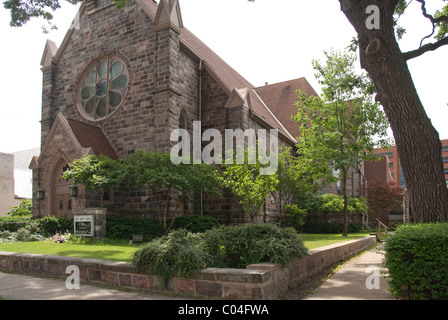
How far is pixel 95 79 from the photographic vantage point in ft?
65.4

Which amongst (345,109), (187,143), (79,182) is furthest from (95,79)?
(345,109)

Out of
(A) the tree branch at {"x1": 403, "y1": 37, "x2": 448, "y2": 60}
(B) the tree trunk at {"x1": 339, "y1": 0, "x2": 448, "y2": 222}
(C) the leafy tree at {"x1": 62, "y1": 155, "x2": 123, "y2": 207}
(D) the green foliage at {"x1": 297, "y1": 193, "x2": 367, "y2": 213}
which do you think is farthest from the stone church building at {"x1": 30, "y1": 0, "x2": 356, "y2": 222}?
(A) the tree branch at {"x1": 403, "y1": 37, "x2": 448, "y2": 60}

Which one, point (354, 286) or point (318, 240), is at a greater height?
point (354, 286)

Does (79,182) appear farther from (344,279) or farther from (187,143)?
(344,279)

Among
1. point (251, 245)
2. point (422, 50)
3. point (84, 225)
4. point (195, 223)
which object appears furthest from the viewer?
point (195, 223)

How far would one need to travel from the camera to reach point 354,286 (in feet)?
24.0

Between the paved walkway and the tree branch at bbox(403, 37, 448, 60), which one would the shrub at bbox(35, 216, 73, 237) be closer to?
the paved walkway

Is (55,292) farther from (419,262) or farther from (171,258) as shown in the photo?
(419,262)

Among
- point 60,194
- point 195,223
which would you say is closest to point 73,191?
point 60,194

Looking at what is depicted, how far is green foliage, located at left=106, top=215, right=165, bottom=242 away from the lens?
1386cm

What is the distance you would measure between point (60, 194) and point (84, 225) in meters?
4.36

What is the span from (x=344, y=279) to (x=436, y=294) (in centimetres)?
271

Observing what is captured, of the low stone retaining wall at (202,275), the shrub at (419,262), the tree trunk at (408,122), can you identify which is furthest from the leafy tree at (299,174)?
the shrub at (419,262)

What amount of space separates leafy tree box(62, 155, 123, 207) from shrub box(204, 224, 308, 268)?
7.50 meters
